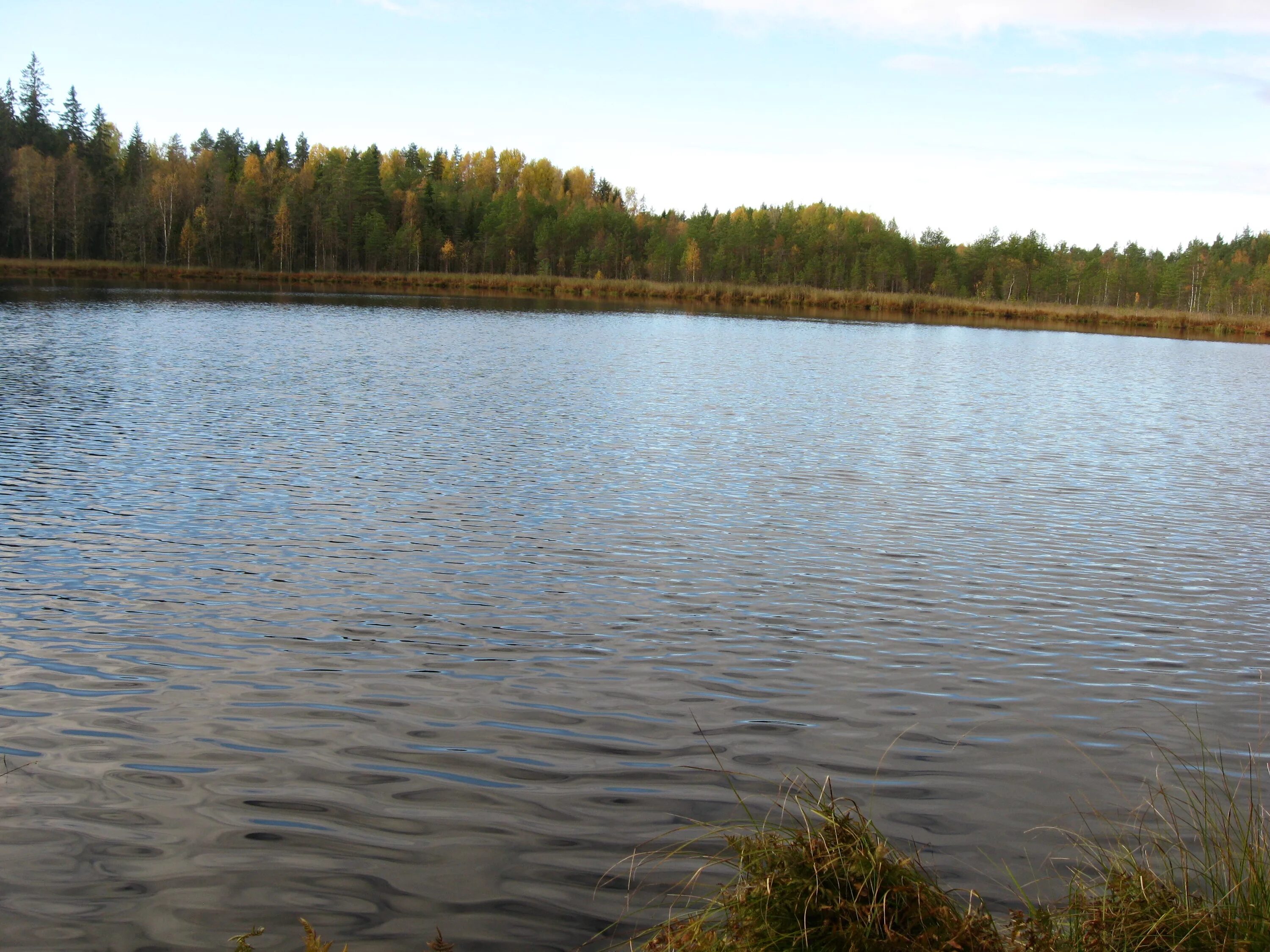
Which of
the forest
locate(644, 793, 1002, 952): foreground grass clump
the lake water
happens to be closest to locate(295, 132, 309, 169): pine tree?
the forest

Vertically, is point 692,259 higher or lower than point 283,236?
higher

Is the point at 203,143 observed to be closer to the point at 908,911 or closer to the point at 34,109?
the point at 34,109

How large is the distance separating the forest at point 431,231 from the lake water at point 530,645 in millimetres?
80801

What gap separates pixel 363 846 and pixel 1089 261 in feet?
484

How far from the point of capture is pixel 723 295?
87625mm

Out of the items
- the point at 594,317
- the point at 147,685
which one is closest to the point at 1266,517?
the point at 147,685

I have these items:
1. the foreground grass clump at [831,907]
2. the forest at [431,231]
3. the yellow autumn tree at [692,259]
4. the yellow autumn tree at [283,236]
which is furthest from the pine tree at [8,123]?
the foreground grass clump at [831,907]

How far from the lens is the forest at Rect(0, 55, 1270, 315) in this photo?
89.9 m

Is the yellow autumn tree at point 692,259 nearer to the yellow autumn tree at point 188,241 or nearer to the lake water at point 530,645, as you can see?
the yellow autumn tree at point 188,241

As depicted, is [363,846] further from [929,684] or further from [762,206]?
[762,206]

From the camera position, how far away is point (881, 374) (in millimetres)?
32031

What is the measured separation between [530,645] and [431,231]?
106 meters

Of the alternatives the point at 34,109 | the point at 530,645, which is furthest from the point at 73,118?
the point at 530,645

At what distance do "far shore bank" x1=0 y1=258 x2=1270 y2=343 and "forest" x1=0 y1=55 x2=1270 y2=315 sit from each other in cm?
645
